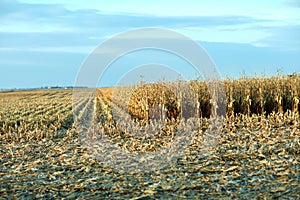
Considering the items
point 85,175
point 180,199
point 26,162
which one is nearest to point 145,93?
point 26,162

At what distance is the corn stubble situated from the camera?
5535 mm

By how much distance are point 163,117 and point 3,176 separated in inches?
249

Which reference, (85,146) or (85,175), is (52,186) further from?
(85,146)

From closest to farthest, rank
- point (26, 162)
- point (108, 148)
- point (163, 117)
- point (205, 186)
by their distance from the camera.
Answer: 1. point (205, 186)
2. point (26, 162)
3. point (108, 148)
4. point (163, 117)

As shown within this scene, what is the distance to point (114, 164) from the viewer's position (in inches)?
279

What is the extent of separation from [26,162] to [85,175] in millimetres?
1676

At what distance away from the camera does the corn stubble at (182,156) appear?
18.2 feet

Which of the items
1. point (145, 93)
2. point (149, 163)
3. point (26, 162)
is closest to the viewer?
point (149, 163)

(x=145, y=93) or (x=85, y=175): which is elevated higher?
(x=145, y=93)

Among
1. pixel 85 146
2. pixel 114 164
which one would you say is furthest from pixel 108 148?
pixel 114 164

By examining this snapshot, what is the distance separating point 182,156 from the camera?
748cm

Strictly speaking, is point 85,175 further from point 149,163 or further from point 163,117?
point 163,117

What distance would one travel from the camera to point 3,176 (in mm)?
6535

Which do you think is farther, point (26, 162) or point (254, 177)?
point (26, 162)
